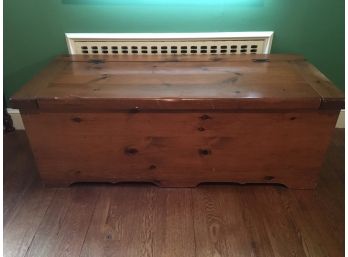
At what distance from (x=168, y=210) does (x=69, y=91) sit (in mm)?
516

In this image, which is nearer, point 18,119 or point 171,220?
point 171,220

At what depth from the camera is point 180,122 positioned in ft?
3.07

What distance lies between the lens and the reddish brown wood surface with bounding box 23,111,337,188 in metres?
0.93

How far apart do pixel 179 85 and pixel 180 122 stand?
13 centimetres

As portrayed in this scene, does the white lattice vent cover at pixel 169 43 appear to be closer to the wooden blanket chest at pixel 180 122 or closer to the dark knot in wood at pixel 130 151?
the wooden blanket chest at pixel 180 122

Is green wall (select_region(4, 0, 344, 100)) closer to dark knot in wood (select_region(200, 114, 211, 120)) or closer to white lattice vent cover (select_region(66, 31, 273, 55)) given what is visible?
white lattice vent cover (select_region(66, 31, 273, 55))

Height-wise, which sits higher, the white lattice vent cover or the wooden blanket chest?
the white lattice vent cover

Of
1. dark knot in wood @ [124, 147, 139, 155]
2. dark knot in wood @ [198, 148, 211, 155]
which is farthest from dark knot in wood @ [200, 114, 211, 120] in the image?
dark knot in wood @ [124, 147, 139, 155]

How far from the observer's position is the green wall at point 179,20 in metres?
1.23

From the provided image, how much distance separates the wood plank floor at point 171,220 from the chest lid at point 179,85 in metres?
0.35

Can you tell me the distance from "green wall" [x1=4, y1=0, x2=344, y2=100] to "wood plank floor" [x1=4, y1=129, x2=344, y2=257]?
0.58m

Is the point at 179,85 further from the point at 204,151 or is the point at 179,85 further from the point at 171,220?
the point at 171,220

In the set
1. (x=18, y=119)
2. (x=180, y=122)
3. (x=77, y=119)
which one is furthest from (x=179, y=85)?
(x=18, y=119)

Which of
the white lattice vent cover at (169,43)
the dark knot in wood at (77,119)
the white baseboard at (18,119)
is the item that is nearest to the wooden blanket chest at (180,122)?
the dark knot in wood at (77,119)
